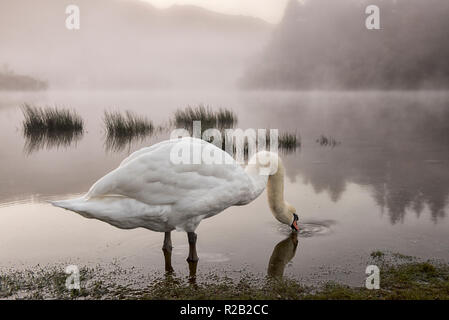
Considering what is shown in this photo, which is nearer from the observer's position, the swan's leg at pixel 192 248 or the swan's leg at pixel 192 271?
the swan's leg at pixel 192 271

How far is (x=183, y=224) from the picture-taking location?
709cm

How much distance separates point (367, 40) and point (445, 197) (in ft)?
520

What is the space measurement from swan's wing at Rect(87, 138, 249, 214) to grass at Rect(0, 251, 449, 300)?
3.77ft

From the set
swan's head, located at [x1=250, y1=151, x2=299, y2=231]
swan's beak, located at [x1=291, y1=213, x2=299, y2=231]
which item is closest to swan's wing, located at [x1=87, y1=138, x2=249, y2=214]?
swan's head, located at [x1=250, y1=151, x2=299, y2=231]

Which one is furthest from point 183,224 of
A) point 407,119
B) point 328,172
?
point 407,119

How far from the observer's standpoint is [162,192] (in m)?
6.86

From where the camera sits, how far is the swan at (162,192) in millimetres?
6672

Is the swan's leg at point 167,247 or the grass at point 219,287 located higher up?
the swan's leg at point 167,247

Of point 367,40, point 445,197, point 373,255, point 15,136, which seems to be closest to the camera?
point 373,255

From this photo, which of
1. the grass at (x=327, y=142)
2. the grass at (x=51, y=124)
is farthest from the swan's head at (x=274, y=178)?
the grass at (x=51, y=124)

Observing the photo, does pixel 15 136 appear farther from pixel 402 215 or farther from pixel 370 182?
pixel 402 215

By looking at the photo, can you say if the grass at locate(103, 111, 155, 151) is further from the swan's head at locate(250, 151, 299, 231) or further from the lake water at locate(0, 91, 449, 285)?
the swan's head at locate(250, 151, 299, 231)

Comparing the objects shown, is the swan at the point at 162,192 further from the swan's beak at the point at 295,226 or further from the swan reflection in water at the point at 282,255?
the swan's beak at the point at 295,226
